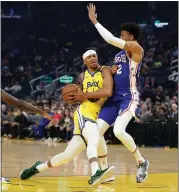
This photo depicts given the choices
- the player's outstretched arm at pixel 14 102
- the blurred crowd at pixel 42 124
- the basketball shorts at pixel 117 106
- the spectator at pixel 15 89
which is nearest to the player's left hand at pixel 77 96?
the basketball shorts at pixel 117 106

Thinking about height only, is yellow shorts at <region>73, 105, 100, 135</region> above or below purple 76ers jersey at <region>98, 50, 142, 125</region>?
below

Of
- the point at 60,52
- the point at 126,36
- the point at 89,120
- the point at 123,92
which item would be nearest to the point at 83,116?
the point at 89,120

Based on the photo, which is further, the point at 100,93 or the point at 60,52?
the point at 60,52

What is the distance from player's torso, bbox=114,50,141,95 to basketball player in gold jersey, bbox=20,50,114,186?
147 millimetres

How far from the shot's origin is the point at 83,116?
22.2 feet

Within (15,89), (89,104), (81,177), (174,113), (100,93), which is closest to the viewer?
(100,93)

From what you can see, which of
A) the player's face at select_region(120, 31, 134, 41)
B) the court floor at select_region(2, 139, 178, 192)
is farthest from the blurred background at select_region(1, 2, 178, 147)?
the player's face at select_region(120, 31, 134, 41)

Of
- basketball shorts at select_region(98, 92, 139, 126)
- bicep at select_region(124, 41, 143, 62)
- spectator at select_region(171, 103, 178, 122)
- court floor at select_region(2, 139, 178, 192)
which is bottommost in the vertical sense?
court floor at select_region(2, 139, 178, 192)

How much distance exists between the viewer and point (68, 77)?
75.9ft

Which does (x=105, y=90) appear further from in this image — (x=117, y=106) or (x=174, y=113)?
(x=174, y=113)

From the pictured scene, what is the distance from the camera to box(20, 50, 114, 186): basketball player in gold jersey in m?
6.61

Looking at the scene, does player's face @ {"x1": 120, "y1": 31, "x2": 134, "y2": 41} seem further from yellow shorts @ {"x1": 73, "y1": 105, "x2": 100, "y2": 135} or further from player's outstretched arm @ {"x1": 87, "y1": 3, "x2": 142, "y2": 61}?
yellow shorts @ {"x1": 73, "y1": 105, "x2": 100, "y2": 135}

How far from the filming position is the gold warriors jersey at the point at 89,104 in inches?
267

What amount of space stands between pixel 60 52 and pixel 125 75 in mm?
20123
